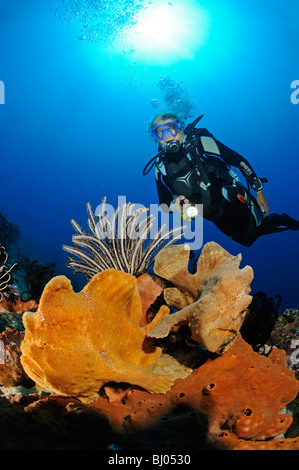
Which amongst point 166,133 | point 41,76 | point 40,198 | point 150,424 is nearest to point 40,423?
point 150,424

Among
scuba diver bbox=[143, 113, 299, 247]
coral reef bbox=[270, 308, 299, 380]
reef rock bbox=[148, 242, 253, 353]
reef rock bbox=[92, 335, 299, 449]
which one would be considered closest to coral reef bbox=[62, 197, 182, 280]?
reef rock bbox=[148, 242, 253, 353]

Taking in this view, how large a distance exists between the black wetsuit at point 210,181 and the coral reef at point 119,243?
3541 millimetres

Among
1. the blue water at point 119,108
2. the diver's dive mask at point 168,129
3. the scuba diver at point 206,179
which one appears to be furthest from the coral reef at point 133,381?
the blue water at point 119,108

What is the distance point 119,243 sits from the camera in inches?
135

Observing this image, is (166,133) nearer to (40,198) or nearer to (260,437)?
(260,437)

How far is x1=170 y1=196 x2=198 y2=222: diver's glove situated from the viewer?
647cm

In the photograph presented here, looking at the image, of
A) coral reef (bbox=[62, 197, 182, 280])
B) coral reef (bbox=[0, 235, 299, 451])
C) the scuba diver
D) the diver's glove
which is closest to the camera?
coral reef (bbox=[0, 235, 299, 451])

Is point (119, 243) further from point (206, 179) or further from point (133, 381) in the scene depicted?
point (206, 179)

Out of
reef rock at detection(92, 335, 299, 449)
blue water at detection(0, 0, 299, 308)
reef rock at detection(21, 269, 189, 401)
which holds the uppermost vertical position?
blue water at detection(0, 0, 299, 308)

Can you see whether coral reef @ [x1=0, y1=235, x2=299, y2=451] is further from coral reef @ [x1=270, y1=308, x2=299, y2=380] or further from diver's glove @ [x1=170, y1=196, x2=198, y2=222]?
diver's glove @ [x1=170, y1=196, x2=198, y2=222]

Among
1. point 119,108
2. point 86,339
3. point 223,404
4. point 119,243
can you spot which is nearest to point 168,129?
point 119,243

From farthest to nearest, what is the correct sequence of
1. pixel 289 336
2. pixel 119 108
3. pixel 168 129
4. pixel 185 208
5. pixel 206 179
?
pixel 119 108, pixel 168 129, pixel 206 179, pixel 185 208, pixel 289 336

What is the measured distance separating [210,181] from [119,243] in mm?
4626

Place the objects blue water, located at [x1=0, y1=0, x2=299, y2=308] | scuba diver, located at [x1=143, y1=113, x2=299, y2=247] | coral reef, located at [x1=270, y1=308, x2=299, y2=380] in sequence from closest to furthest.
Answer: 1. coral reef, located at [x1=270, y1=308, x2=299, y2=380]
2. scuba diver, located at [x1=143, y1=113, x2=299, y2=247]
3. blue water, located at [x1=0, y1=0, x2=299, y2=308]
